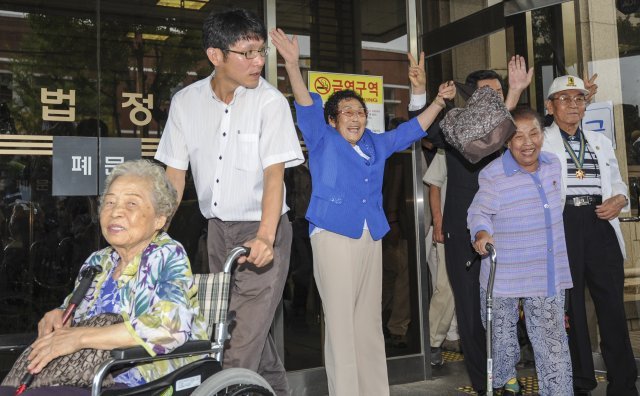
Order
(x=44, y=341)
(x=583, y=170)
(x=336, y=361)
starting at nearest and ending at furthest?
(x=44, y=341) < (x=336, y=361) < (x=583, y=170)

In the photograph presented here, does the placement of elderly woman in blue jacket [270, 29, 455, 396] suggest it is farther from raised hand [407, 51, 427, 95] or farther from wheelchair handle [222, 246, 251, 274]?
wheelchair handle [222, 246, 251, 274]

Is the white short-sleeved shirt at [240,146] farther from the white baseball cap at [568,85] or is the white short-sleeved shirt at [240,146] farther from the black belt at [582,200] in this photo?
the white baseball cap at [568,85]

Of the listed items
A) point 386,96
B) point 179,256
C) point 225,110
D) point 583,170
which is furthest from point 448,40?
point 179,256

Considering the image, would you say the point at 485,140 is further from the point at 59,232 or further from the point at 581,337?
the point at 59,232

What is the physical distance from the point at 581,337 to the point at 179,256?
125 inches

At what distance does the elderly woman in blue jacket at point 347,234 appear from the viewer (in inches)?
174

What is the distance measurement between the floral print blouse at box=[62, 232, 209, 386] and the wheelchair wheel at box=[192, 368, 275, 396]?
6.8 inches

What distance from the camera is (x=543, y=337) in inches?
174

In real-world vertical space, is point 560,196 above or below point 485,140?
below

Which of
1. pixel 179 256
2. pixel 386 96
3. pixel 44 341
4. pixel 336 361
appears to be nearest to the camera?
pixel 44 341

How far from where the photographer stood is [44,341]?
262cm

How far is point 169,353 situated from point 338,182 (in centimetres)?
206

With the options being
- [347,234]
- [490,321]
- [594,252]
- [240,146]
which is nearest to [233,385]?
[240,146]

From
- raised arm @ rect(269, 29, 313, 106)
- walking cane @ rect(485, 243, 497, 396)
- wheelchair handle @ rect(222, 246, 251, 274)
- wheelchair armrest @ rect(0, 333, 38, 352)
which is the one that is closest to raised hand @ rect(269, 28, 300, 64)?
raised arm @ rect(269, 29, 313, 106)
